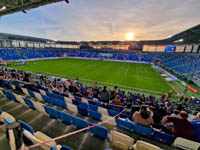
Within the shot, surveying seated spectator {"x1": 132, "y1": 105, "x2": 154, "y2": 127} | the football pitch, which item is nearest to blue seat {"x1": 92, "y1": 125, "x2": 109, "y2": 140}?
seated spectator {"x1": 132, "y1": 105, "x2": 154, "y2": 127}

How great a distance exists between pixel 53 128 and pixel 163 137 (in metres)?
4.15

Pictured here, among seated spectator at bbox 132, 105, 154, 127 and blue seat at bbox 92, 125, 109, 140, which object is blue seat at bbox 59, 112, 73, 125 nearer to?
blue seat at bbox 92, 125, 109, 140

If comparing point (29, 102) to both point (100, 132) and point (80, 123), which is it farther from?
point (100, 132)

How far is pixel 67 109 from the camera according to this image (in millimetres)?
5434

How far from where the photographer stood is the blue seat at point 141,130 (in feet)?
10.8

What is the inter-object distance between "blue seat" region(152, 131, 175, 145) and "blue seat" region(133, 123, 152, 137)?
0.68 feet

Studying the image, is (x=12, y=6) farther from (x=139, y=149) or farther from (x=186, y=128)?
(x=186, y=128)

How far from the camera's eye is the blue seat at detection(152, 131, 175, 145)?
307cm

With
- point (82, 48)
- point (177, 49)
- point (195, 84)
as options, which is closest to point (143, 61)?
point (177, 49)

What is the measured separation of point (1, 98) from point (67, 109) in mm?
4528

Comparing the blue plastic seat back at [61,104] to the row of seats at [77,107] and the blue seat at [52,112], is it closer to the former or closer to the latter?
the row of seats at [77,107]

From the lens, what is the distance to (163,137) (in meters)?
3.19

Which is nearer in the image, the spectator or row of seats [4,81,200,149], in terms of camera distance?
row of seats [4,81,200,149]

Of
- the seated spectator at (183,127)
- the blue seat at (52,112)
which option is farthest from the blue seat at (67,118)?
the seated spectator at (183,127)
